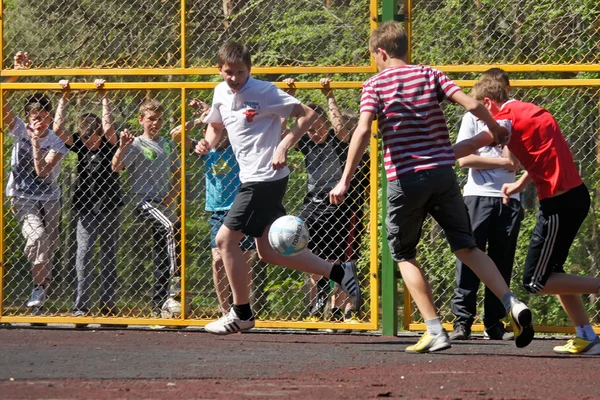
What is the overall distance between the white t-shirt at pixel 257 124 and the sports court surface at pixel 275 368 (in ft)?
3.96

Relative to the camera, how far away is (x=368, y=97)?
7.21 metres

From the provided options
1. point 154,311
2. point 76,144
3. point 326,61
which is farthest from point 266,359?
point 326,61

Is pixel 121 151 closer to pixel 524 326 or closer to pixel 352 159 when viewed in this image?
pixel 352 159

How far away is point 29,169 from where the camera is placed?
392 inches

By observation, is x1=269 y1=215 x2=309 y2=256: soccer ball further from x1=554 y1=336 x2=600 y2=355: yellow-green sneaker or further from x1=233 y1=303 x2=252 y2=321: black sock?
x1=554 y1=336 x2=600 y2=355: yellow-green sneaker

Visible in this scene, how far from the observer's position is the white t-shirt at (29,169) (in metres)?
9.85

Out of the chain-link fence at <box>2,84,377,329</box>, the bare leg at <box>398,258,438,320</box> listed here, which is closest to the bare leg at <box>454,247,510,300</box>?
the bare leg at <box>398,258,438,320</box>

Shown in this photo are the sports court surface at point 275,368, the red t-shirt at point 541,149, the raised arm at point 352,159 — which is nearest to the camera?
the sports court surface at point 275,368

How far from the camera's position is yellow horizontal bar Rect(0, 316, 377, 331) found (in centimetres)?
902

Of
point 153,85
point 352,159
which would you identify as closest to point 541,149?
point 352,159

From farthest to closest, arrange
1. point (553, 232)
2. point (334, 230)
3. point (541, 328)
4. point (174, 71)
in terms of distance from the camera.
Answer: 1. point (334, 230)
2. point (174, 71)
3. point (541, 328)
4. point (553, 232)

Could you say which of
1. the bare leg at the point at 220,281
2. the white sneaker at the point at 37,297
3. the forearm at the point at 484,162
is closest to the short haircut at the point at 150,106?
the bare leg at the point at 220,281

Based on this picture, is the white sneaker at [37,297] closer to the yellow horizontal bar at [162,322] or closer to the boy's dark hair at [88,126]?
the yellow horizontal bar at [162,322]

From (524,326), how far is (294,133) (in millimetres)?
2118
